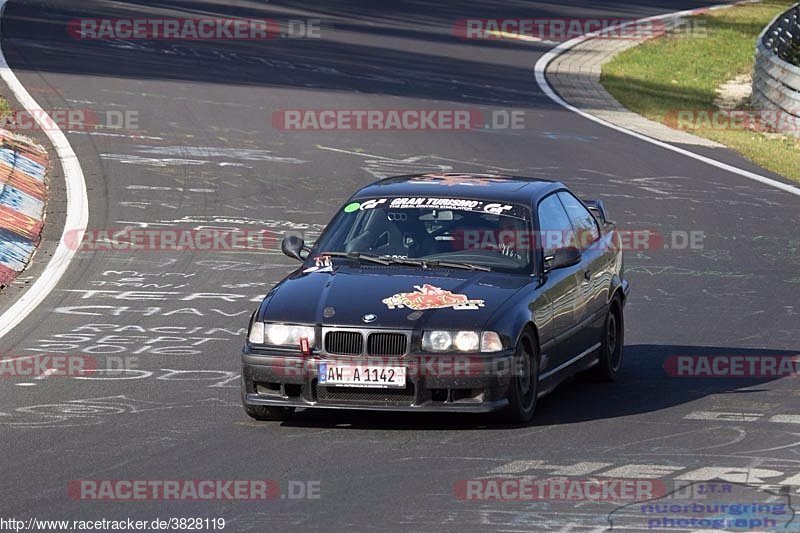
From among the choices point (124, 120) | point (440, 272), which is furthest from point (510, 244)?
point (124, 120)

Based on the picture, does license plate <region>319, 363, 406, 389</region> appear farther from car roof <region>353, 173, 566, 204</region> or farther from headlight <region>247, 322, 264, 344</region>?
car roof <region>353, 173, 566, 204</region>

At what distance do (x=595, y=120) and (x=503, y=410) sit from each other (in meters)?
18.6

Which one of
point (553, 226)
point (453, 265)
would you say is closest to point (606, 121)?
point (553, 226)

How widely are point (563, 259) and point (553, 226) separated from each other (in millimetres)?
724

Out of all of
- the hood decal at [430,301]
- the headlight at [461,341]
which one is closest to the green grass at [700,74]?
the hood decal at [430,301]

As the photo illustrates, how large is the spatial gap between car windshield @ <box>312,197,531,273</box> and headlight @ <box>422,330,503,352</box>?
0.95 meters

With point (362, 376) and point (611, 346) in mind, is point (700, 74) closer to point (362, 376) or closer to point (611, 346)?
point (611, 346)

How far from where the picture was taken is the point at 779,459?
878 cm

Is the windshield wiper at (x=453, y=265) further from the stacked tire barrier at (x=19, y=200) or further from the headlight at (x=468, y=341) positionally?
the stacked tire barrier at (x=19, y=200)

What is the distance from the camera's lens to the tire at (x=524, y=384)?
31.2 feet

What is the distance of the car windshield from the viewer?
1034cm

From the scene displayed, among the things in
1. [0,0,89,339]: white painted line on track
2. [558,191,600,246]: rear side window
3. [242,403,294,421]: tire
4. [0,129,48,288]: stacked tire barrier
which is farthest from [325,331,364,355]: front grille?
[0,129,48,288]: stacked tire barrier

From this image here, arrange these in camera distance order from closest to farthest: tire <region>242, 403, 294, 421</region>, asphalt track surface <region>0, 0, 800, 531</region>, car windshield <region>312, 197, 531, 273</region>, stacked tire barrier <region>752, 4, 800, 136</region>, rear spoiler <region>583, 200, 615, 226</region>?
asphalt track surface <region>0, 0, 800, 531</region> → tire <region>242, 403, 294, 421</region> → car windshield <region>312, 197, 531, 273</region> → rear spoiler <region>583, 200, 615, 226</region> → stacked tire barrier <region>752, 4, 800, 136</region>

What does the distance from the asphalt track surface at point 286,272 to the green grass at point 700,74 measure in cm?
129
